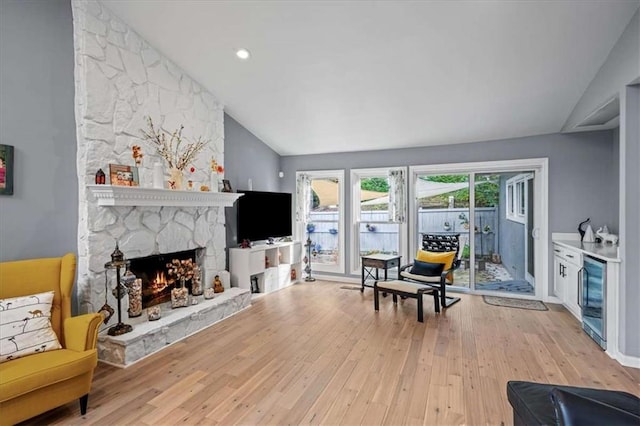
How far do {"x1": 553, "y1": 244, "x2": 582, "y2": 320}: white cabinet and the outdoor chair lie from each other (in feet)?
4.28

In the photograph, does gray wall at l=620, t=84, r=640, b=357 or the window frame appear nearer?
gray wall at l=620, t=84, r=640, b=357

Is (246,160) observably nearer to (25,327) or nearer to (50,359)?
(25,327)

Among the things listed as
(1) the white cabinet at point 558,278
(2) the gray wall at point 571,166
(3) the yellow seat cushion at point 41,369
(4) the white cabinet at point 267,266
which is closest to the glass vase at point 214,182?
(4) the white cabinet at point 267,266

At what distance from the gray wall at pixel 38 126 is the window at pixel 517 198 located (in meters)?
5.80

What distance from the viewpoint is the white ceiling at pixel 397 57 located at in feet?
9.65

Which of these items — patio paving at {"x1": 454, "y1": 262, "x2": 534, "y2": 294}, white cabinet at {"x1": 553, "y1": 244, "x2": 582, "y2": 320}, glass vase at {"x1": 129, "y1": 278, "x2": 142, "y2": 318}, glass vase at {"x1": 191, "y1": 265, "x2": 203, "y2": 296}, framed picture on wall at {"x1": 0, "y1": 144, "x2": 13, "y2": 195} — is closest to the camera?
framed picture on wall at {"x1": 0, "y1": 144, "x2": 13, "y2": 195}

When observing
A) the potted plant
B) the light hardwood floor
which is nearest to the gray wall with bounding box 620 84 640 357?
the light hardwood floor

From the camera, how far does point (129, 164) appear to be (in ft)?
11.7

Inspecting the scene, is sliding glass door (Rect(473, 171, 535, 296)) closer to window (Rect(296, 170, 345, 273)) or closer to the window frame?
the window frame

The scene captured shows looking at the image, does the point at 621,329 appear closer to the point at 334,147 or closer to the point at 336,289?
the point at 336,289

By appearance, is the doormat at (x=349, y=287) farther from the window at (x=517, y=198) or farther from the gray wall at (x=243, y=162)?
the window at (x=517, y=198)

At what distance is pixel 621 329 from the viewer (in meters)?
2.97

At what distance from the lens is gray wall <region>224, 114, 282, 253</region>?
527cm

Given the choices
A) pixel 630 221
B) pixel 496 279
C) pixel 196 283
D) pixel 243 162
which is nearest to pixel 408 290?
pixel 496 279
